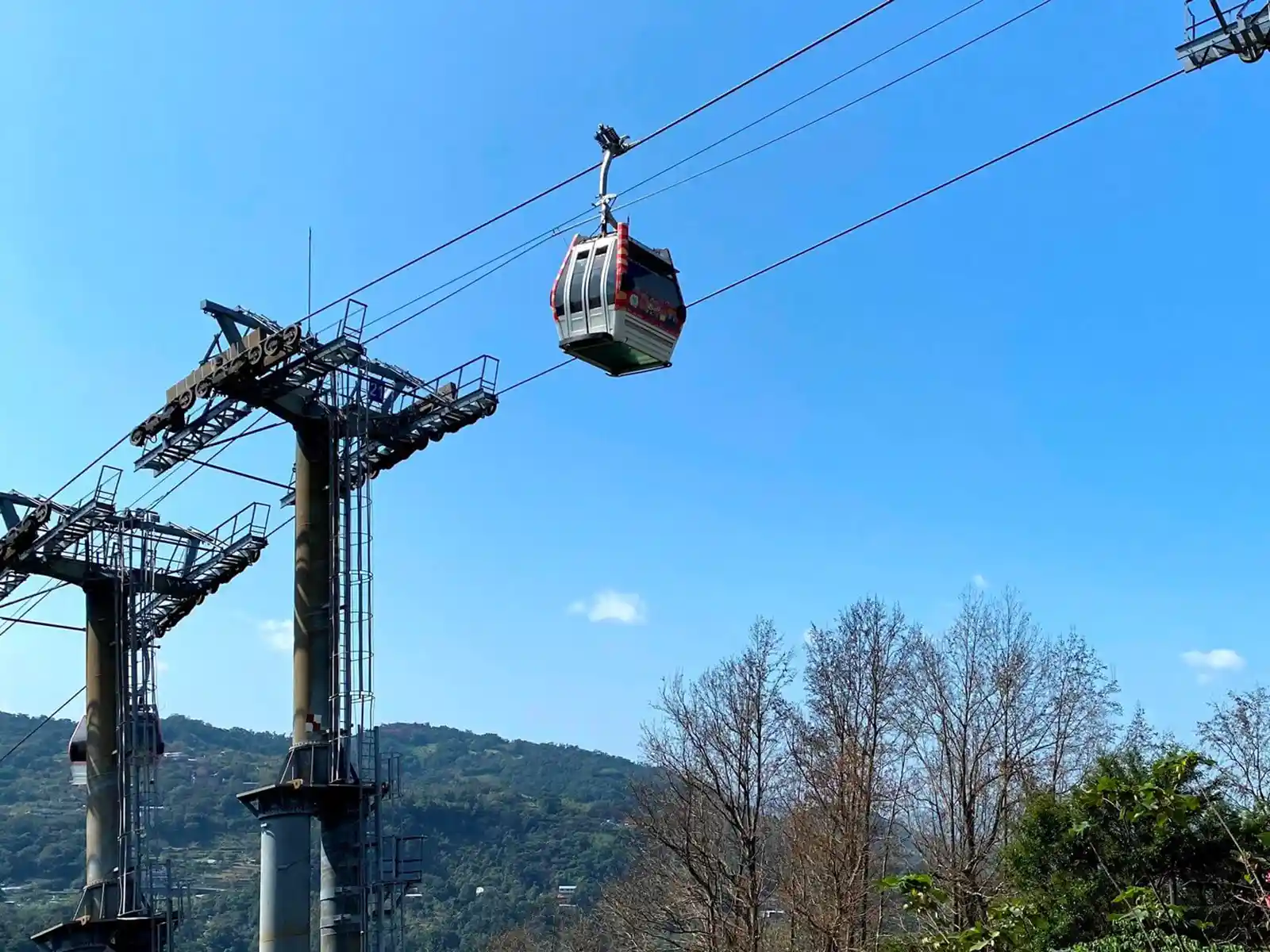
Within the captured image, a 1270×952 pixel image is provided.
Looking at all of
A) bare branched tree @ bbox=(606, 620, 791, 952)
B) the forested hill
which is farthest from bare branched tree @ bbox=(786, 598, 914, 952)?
the forested hill

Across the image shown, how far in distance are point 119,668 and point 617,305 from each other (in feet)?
56.7

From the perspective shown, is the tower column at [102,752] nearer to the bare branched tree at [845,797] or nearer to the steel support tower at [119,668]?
the steel support tower at [119,668]

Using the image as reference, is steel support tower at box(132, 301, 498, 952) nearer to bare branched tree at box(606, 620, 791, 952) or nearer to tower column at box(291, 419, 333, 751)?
tower column at box(291, 419, 333, 751)

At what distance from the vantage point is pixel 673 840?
43188 mm

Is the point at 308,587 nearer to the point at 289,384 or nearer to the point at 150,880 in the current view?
the point at 289,384

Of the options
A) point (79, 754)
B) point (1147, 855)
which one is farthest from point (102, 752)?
point (1147, 855)

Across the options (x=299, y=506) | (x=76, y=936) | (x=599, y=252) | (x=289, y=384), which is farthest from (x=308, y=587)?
(x=76, y=936)

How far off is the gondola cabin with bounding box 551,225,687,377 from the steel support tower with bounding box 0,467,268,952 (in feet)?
51.5

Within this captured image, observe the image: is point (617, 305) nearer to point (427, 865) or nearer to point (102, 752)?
point (102, 752)

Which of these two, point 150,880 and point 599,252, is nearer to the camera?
point 599,252

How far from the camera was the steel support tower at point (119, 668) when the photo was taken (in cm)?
2445

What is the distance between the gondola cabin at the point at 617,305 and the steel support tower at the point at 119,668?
51.5 feet

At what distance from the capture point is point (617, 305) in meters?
13.6

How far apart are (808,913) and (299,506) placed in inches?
897
